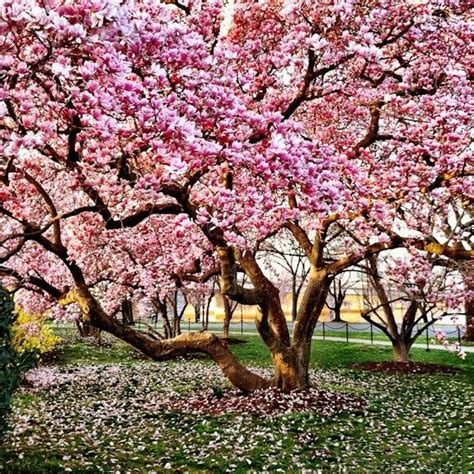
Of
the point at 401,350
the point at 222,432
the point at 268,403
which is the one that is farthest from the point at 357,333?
the point at 222,432

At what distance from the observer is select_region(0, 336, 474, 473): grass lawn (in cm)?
788

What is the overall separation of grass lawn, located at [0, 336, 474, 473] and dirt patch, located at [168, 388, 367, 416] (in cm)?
34

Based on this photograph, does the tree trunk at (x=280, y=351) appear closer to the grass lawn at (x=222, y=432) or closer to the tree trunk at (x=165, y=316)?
the grass lawn at (x=222, y=432)

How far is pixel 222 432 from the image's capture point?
945 cm

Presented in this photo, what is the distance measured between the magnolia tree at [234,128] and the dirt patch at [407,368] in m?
5.57

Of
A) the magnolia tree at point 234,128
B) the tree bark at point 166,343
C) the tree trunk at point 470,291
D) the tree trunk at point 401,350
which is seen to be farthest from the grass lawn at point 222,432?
the tree trunk at point 401,350

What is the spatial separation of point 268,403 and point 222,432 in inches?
74.9

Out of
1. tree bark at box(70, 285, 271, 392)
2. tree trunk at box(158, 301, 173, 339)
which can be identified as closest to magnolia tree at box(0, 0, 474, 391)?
tree bark at box(70, 285, 271, 392)

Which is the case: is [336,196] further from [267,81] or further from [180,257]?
[180,257]

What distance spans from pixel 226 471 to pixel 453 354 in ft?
58.3

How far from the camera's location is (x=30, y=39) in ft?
16.7

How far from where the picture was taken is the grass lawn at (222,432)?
25.8 feet

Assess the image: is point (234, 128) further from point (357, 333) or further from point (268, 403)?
point (357, 333)

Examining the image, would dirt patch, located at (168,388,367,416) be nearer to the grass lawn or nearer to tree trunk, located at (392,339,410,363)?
the grass lawn
